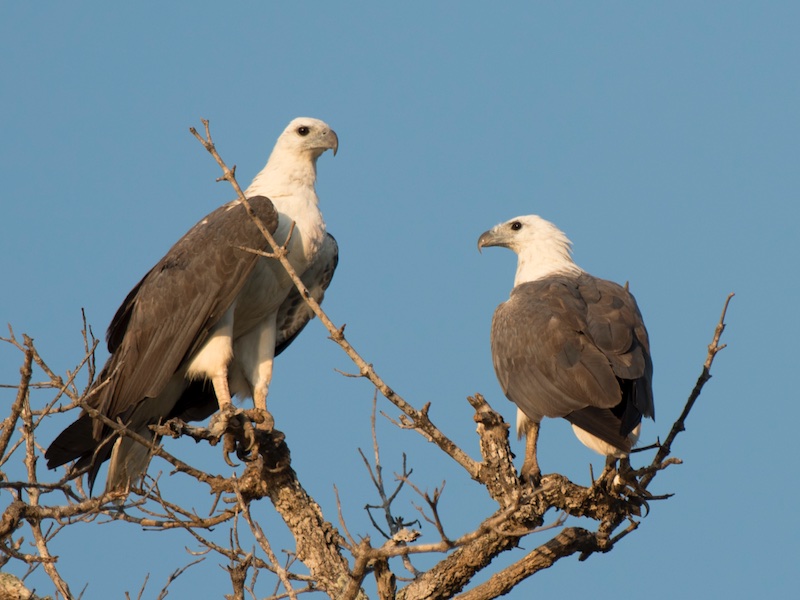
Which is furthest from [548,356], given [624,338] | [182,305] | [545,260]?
[182,305]

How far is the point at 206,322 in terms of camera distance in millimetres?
6422

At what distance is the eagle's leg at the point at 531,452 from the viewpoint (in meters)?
5.97

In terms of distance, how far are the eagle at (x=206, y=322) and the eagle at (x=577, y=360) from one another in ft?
4.39

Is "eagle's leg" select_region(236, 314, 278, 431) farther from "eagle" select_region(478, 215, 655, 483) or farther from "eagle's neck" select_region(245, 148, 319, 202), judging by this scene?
"eagle" select_region(478, 215, 655, 483)

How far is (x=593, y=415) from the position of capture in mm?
5707

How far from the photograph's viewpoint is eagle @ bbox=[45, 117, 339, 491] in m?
6.38

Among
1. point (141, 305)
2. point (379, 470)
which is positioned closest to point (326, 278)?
point (141, 305)

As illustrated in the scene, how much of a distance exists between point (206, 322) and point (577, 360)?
6.98 ft

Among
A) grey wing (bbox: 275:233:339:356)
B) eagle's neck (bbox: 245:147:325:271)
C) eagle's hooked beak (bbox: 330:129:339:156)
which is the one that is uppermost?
eagle's hooked beak (bbox: 330:129:339:156)

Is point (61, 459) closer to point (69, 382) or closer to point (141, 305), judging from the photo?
point (141, 305)

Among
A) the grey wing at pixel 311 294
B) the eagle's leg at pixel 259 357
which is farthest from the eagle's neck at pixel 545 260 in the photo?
the eagle's leg at pixel 259 357

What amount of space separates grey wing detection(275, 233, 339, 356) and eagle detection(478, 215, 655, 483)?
1114 millimetres

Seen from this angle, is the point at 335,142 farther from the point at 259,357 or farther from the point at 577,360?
the point at 577,360

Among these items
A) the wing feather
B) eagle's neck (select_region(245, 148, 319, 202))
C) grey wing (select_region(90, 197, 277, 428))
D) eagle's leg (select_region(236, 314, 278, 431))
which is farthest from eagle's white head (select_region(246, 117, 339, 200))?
the wing feather
